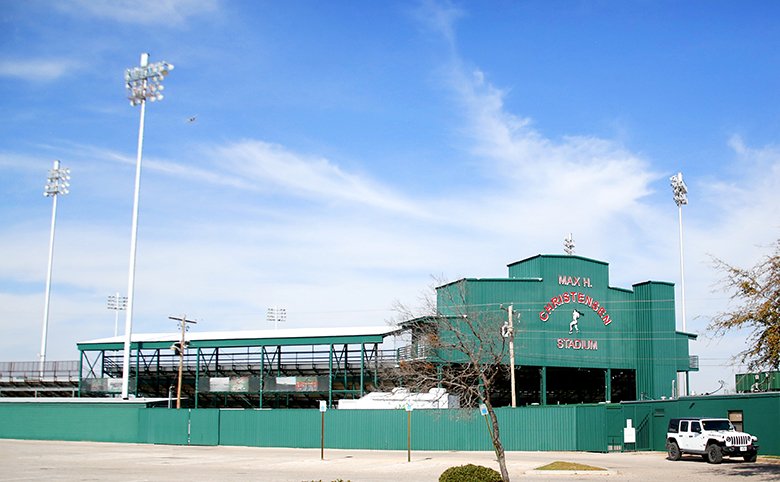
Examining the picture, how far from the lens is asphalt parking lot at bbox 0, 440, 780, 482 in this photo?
24734 millimetres

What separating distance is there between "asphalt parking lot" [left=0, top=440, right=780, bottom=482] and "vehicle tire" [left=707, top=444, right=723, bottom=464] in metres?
0.61

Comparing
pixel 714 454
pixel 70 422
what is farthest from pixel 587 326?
pixel 70 422

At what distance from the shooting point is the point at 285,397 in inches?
2494

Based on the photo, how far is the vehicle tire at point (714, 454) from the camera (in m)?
28.8

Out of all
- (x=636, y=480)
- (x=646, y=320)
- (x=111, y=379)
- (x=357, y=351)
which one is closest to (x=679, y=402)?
(x=636, y=480)

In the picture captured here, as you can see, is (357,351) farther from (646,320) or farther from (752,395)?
(752,395)

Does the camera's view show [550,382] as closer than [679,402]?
No

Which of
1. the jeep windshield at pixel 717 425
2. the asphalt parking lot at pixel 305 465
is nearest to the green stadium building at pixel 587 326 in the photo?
the asphalt parking lot at pixel 305 465

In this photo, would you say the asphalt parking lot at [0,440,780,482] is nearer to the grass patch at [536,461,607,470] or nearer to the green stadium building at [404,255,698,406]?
the grass patch at [536,461,607,470]

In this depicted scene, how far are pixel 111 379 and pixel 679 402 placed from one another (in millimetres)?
44771

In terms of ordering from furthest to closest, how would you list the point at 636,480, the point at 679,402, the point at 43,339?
the point at 43,339 < the point at 679,402 < the point at 636,480

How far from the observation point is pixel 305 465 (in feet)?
100.0

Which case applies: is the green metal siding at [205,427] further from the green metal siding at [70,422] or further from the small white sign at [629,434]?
the small white sign at [629,434]

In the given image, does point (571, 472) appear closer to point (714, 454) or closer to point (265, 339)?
point (714, 454)
